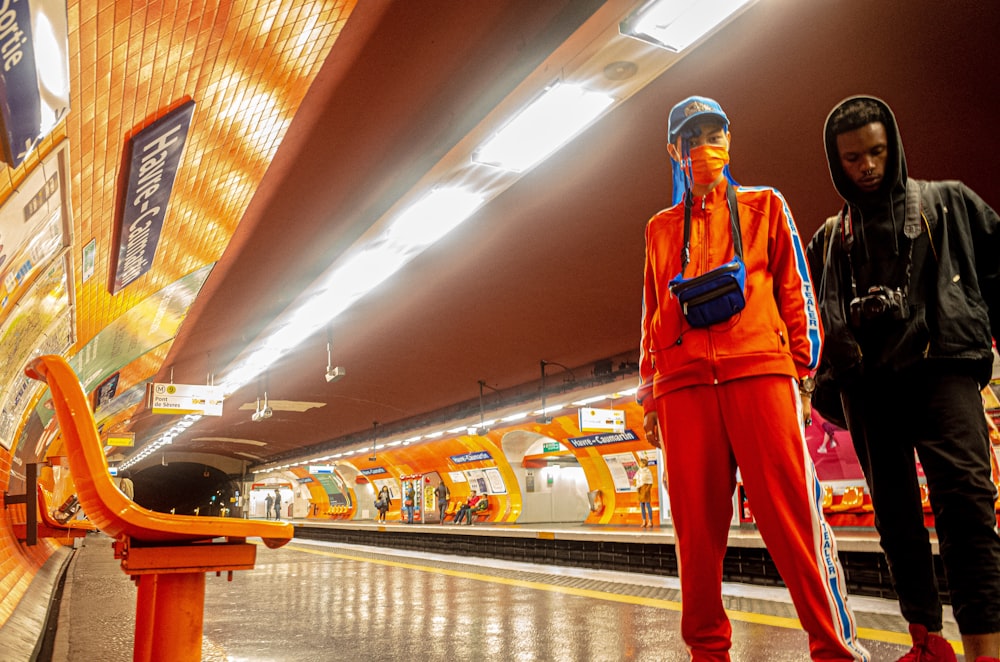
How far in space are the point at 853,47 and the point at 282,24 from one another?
372 centimetres

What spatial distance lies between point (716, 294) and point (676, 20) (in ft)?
6.38

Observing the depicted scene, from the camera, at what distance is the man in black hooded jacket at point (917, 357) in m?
1.92

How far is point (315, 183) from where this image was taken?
22.2ft

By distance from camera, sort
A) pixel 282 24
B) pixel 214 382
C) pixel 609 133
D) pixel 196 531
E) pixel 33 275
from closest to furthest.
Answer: pixel 196 531 < pixel 33 275 < pixel 282 24 < pixel 609 133 < pixel 214 382

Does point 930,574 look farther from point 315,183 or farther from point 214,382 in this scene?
point 214,382

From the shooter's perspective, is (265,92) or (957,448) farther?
(265,92)

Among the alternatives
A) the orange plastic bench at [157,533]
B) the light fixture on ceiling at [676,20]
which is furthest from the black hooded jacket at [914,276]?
the orange plastic bench at [157,533]

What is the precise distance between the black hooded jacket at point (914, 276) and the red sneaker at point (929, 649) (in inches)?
30.9

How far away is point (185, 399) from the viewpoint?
1309 centimetres

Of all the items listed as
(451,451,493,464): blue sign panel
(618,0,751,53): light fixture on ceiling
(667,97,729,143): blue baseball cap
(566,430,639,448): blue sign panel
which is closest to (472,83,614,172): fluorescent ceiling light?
(618,0,751,53): light fixture on ceiling

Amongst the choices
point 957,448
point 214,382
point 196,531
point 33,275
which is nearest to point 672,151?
point 957,448

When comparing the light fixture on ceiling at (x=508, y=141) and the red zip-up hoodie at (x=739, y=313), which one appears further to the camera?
the light fixture on ceiling at (x=508, y=141)

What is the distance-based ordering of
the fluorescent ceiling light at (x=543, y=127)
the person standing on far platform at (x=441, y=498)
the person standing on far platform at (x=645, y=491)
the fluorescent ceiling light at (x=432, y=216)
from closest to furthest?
the fluorescent ceiling light at (x=543, y=127) < the fluorescent ceiling light at (x=432, y=216) < the person standing on far platform at (x=645, y=491) < the person standing on far platform at (x=441, y=498)

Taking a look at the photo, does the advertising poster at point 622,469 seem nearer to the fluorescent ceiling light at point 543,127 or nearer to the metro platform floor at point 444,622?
the metro platform floor at point 444,622
